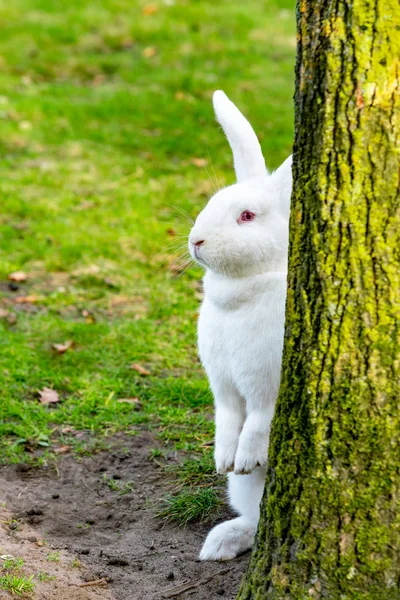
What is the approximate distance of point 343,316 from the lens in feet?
7.52

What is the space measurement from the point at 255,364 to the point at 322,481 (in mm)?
709

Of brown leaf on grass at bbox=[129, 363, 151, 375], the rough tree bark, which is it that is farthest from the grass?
brown leaf on grass at bbox=[129, 363, 151, 375]

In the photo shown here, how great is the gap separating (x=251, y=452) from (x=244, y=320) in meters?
0.48

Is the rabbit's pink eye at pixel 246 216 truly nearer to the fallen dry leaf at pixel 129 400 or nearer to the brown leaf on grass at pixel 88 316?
the fallen dry leaf at pixel 129 400

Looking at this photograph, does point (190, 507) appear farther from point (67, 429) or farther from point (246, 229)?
point (246, 229)

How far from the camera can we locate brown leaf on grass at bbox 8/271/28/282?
5.88 m

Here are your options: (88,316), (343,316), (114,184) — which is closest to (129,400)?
(88,316)

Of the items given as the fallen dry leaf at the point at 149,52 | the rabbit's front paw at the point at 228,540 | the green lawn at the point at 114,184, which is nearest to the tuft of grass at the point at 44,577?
the rabbit's front paw at the point at 228,540

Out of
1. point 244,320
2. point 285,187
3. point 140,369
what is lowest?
point 140,369

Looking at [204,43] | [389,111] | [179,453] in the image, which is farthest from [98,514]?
[204,43]

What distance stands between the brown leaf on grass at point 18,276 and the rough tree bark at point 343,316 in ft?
12.2

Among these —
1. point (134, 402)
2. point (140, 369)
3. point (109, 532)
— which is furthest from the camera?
point (140, 369)

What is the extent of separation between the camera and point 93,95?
8828mm

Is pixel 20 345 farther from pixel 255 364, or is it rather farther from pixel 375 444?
pixel 375 444
